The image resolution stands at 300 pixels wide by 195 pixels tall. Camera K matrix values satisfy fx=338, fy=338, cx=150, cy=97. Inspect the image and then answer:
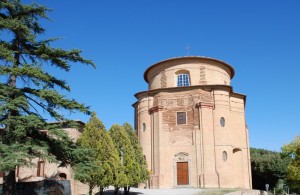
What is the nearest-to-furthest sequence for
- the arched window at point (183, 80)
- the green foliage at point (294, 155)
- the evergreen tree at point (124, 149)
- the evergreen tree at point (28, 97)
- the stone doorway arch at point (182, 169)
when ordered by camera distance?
the evergreen tree at point (28, 97), the evergreen tree at point (124, 149), the green foliage at point (294, 155), the stone doorway arch at point (182, 169), the arched window at point (183, 80)

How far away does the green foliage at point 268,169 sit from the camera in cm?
3678

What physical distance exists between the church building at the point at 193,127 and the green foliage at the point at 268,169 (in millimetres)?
7768

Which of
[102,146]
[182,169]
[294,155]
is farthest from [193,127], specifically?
[102,146]

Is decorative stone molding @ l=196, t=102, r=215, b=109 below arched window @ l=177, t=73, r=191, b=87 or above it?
below

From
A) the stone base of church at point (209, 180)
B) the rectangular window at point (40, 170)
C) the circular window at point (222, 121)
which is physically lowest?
the stone base of church at point (209, 180)

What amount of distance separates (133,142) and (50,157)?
1175cm

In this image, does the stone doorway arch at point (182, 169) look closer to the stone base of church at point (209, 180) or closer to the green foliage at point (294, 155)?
the stone base of church at point (209, 180)

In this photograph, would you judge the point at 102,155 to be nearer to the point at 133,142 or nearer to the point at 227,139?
the point at 133,142

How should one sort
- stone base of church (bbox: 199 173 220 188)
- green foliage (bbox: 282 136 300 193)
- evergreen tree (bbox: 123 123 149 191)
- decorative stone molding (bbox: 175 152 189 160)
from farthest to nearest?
decorative stone molding (bbox: 175 152 189 160) < stone base of church (bbox: 199 173 220 188) < green foliage (bbox: 282 136 300 193) < evergreen tree (bbox: 123 123 149 191)

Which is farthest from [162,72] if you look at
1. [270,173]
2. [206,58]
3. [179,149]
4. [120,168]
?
[270,173]

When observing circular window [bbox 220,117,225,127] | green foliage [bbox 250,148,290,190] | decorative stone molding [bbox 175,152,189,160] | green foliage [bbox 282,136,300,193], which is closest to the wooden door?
decorative stone molding [bbox 175,152,189,160]

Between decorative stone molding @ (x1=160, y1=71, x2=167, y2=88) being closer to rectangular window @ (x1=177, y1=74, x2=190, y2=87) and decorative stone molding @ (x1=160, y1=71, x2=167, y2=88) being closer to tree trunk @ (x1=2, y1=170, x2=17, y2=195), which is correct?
rectangular window @ (x1=177, y1=74, x2=190, y2=87)

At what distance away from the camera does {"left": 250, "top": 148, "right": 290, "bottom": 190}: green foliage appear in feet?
121

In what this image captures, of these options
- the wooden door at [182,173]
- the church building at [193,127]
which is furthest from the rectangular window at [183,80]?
the wooden door at [182,173]
